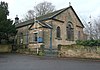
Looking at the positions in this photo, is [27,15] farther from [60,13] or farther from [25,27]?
[60,13]

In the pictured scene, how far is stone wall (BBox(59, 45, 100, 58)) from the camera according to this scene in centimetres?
2434

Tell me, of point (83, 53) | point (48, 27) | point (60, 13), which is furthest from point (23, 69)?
point (60, 13)

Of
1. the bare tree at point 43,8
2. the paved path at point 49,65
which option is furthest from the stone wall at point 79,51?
the bare tree at point 43,8

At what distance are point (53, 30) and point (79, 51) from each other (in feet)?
44.8

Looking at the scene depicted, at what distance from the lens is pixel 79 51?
25750 mm

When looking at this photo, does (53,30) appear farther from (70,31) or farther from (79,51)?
(79,51)

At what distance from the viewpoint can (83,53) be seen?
83.4 feet

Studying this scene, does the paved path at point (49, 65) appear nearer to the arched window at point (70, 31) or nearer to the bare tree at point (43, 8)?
the arched window at point (70, 31)

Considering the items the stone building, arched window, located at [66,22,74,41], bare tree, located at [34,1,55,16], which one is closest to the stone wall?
the stone building

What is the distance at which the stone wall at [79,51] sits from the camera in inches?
958

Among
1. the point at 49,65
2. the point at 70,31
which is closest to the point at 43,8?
the point at 70,31

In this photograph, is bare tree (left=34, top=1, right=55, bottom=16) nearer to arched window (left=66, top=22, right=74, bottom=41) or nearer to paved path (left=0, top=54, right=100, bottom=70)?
arched window (left=66, top=22, right=74, bottom=41)

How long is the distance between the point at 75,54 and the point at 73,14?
1957 cm

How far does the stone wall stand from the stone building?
10.5m
